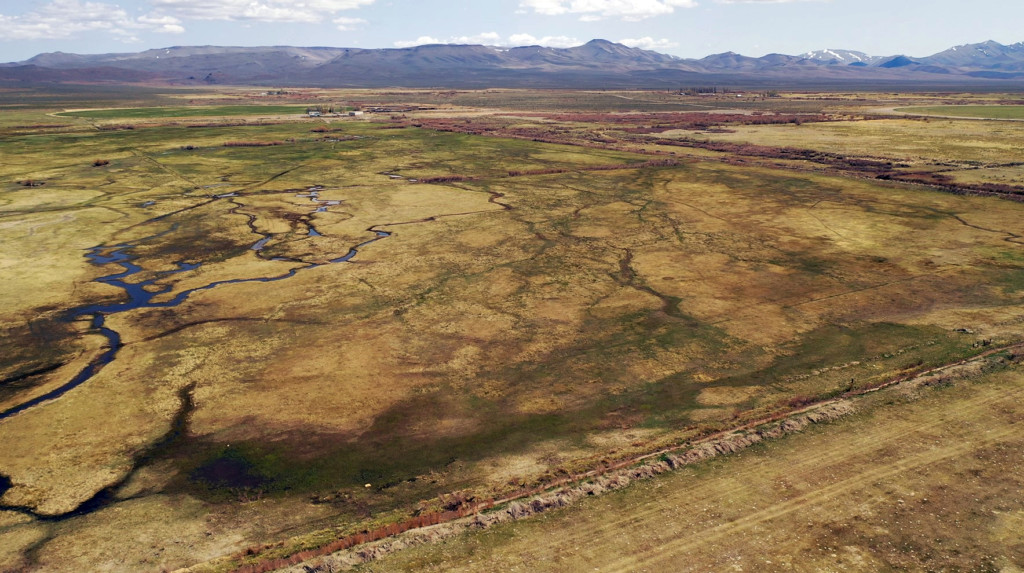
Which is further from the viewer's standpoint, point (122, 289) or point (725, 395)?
point (122, 289)

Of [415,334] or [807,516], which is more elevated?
[415,334]

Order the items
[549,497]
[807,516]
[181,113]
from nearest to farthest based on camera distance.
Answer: [807,516]
[549,497]
[181,113]

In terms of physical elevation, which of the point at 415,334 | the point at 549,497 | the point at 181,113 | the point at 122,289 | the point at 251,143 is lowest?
the point at 549,497

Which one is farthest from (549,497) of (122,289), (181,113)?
(181,113)

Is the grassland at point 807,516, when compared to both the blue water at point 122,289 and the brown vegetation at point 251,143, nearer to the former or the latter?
the blue water at point 122,289

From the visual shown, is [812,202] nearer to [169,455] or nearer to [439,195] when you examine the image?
[439,195]

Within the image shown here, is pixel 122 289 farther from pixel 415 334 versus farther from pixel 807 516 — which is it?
pixel 807 516

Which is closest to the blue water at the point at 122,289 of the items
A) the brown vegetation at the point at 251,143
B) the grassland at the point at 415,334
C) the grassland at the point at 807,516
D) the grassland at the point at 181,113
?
the grassland at the point at 415,334
